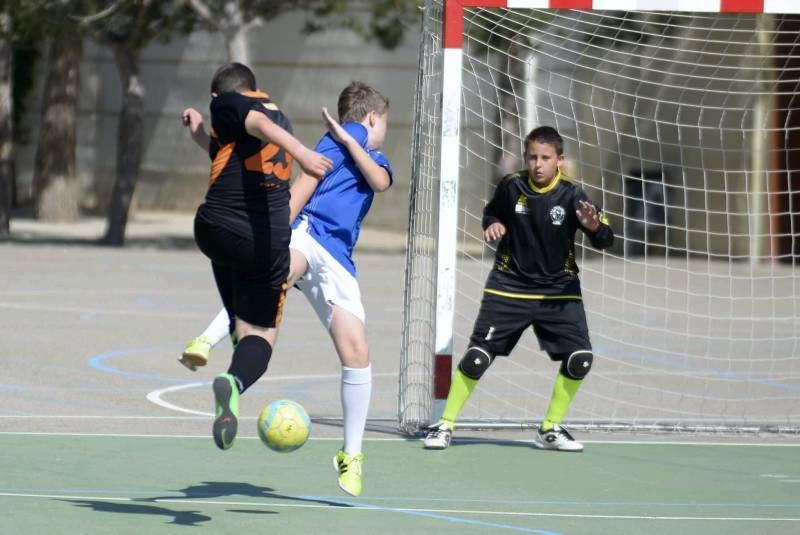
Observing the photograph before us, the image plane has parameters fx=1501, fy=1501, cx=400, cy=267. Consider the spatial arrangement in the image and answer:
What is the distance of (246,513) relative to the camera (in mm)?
6848

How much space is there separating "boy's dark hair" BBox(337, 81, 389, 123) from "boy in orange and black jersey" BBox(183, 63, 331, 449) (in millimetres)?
887

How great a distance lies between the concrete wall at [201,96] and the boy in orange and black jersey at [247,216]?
27546 millimetres

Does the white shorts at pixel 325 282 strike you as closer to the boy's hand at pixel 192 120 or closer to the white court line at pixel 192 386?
the boy's hand at pixel 192 120

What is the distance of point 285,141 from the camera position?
6.18m

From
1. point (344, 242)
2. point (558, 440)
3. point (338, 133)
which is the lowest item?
point (558, 440)

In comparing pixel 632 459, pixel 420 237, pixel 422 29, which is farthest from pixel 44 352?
pixel 632 459

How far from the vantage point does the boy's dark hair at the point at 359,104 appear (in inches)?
297

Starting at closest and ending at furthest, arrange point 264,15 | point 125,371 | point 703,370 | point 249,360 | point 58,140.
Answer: point 249,360, point 125,371, point 703,370, point 264,15, point 58,140

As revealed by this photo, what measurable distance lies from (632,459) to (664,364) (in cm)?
507

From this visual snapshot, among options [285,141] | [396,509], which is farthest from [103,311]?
[285,141]

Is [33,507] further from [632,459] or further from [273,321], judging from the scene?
[632,459]

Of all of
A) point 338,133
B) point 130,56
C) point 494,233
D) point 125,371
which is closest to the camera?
point 338,133

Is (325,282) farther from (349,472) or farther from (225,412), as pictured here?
(225,412)

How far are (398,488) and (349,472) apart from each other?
0.80 m
